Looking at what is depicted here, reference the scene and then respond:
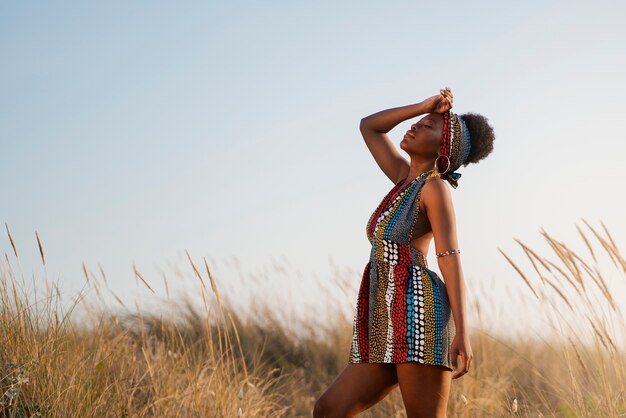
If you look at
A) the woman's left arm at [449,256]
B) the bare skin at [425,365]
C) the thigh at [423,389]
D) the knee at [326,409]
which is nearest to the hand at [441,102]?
the bare skin at [425,365]

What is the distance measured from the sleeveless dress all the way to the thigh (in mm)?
41

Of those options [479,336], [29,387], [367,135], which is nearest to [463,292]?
[367,135]

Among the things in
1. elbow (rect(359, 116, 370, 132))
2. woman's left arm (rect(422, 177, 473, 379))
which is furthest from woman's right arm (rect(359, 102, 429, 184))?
woman's left arm (rect(422, 177, 473, 379))

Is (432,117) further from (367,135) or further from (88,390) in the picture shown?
(88,390)

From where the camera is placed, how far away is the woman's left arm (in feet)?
8.78

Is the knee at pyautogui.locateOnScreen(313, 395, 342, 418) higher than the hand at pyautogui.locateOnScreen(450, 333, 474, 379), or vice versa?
the hand at pyautogui.locateOnScreen(450, 333, 474, 379)

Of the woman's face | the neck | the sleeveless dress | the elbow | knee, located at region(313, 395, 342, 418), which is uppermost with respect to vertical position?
the elbow

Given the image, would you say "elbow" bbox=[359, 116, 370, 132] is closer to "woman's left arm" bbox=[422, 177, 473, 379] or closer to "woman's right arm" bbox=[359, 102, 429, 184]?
"woman's right arm" bbox=[359, 102, 429, 184]

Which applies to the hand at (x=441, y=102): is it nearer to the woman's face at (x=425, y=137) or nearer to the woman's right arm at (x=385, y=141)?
the woman's face at (x=425, y=137)

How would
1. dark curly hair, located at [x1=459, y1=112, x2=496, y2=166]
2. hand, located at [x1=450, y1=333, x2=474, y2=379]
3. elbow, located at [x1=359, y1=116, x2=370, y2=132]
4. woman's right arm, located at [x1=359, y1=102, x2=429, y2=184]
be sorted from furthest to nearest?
elbow, located at [x1=359, y1=116, x2=370, y2=132] → woman's right arm, located at [x1=359, y1=102, x2=429, y2=184] → dark curly hair, located at [x1=459, y1=112, x2=496, y2=166] → hand, located at [x1=450, y1=333, x2=474, y2=379]

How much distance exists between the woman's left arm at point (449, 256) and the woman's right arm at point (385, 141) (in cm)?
49

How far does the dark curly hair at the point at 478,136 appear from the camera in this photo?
124 inches

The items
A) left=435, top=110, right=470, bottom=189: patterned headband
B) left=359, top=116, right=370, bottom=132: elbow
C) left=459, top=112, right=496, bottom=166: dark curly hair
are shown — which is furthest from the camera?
left=359, top=116, right=370, bottom=132: elbow

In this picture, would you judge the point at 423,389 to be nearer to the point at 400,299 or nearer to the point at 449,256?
the point at 400,299
